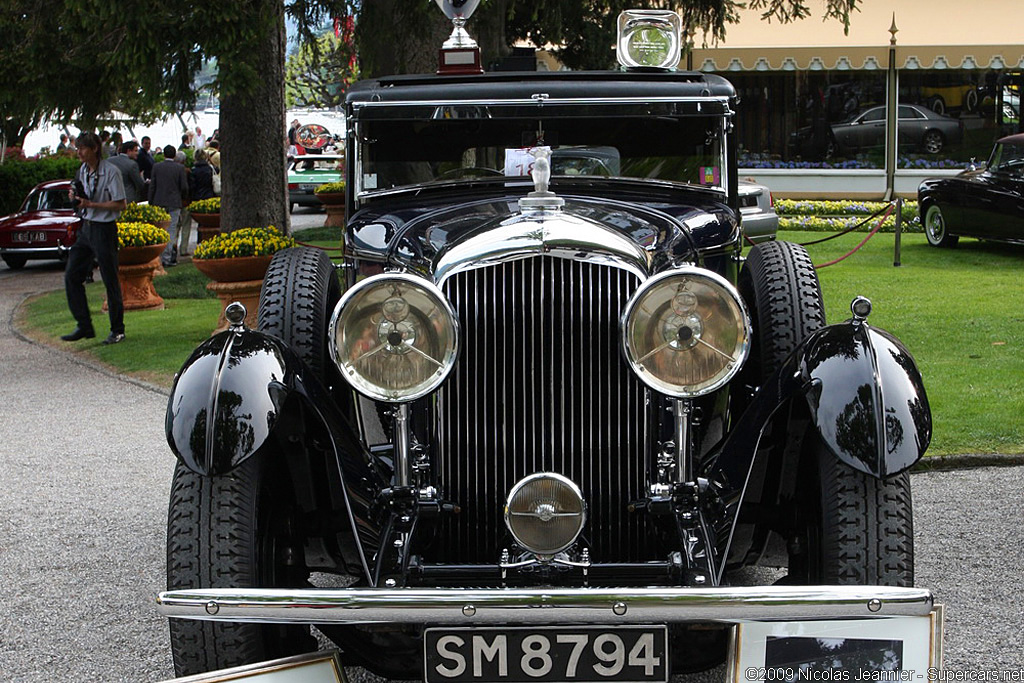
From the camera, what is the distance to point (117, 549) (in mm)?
5363

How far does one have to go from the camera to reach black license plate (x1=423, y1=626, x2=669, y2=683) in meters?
2.83

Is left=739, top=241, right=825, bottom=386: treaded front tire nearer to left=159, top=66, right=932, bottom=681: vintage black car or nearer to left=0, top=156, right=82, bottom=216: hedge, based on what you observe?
left=159, top=66, right=932, bottom=681: vintage black car

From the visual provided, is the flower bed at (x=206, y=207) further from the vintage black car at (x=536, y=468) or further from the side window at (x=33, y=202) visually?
the vintage black car at (x=536, y=468)

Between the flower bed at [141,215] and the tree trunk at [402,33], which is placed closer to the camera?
the tree trunk at [402,33]

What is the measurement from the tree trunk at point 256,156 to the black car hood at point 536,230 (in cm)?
935

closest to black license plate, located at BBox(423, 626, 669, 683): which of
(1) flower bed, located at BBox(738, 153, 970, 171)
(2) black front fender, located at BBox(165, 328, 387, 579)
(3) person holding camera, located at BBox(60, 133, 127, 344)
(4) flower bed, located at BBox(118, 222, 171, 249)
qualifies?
(2) black front fender, located at BBox(165, 328, 387, 579)

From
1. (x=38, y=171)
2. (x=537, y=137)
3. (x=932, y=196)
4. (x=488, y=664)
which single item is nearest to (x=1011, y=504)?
(x=537, y=137)

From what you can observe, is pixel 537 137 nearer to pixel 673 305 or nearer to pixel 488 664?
pixel 673 305

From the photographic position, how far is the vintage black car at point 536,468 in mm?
2830

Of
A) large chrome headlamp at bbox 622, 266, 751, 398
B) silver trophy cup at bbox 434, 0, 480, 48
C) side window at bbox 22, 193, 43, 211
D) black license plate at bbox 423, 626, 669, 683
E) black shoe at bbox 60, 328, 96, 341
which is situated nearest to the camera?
black license plate at bbox 423, 626, 669, 683

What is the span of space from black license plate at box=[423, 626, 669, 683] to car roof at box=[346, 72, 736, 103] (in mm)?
2098

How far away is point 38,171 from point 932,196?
1721 cm

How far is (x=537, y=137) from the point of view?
173 inches

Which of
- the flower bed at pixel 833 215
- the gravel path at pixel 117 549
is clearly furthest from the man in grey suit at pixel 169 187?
the flower bed at pixel 833 215
